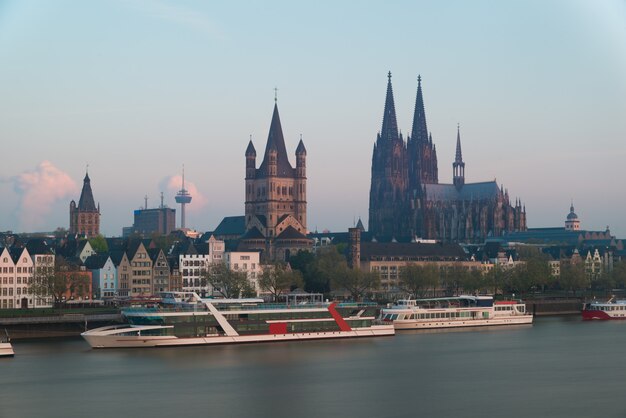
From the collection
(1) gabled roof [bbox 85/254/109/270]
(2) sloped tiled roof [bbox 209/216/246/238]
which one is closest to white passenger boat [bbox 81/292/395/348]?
(1) gabled roof [bbox 85/254/109/270]

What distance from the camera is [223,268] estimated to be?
128m

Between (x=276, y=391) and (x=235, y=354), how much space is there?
1727 centimetres

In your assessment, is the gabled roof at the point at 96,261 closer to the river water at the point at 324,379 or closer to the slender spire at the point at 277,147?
the river water at the point at 324,379

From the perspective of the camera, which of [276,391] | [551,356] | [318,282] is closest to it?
[276,391]

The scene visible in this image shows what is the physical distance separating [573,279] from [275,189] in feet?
169

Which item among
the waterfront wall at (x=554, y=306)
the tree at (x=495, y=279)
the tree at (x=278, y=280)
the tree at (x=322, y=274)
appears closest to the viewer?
the tree at (x=278, y=280)

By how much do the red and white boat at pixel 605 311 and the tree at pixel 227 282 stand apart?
3353 cm

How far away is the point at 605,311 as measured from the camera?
119125mm

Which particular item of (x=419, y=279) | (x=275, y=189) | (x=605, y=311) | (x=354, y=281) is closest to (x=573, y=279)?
(x=419, y=279)

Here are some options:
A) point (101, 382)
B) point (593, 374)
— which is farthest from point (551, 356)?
point (101, 382)

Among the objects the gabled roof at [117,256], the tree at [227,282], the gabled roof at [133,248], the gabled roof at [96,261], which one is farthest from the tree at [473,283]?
the gabled roof at [96,261]

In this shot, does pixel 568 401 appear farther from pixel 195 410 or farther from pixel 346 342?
pixel 346 342

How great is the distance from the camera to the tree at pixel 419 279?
141125 millimetres

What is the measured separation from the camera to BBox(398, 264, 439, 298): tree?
141125 millimetres
